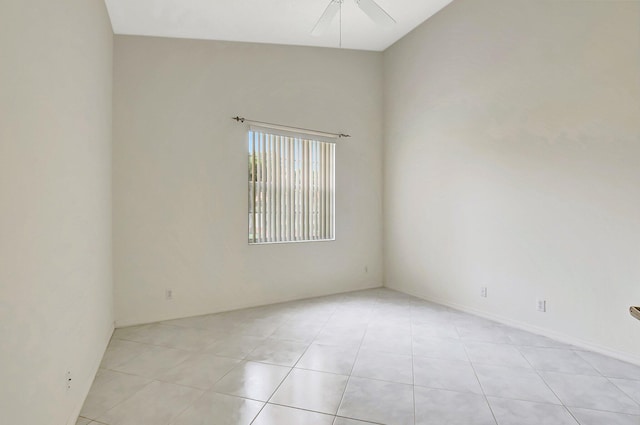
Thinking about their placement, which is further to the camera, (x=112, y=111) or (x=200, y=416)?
(x=112, y=111)

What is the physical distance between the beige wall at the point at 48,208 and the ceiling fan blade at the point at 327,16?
1780mm

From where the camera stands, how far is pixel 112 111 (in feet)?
11.2

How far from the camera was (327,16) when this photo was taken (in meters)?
2.99

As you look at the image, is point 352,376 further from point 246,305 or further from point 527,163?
point 527,163

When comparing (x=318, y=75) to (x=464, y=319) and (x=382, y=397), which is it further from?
(x=382, y=397)

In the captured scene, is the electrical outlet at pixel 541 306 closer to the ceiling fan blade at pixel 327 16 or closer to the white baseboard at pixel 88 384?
the ceiling fan blade at pixel 327 16

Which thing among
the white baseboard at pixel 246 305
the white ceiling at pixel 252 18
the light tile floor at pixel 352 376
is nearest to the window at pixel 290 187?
the white baseboard at pixel 246 305

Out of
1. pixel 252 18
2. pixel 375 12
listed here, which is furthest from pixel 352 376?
pixel 252 18

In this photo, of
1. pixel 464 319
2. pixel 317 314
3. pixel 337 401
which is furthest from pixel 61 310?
pixel 464 319

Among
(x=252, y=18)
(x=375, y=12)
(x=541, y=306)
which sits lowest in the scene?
(x=541, y=306)

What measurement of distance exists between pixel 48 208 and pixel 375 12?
273 centimetres

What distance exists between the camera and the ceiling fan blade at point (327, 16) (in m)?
2.89

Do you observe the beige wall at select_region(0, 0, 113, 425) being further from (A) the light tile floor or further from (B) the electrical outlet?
(B) the electrical outlet

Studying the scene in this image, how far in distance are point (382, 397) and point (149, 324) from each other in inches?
103
